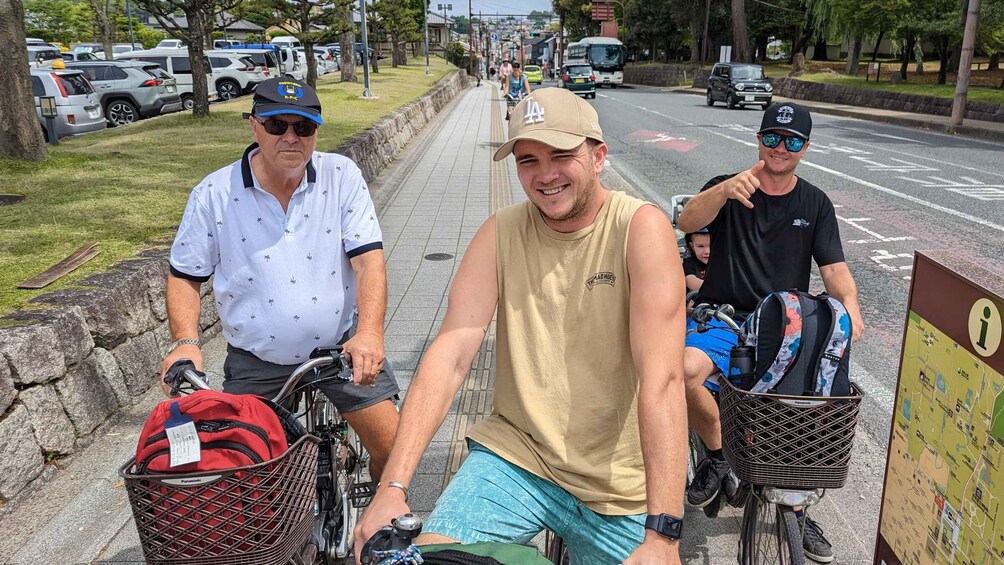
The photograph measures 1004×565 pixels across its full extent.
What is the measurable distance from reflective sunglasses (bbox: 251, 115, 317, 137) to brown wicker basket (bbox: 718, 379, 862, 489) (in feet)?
5.58

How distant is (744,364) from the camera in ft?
8.78

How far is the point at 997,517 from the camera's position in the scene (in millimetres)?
1805

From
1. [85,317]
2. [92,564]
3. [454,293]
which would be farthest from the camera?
[85,317]

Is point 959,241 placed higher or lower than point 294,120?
lower

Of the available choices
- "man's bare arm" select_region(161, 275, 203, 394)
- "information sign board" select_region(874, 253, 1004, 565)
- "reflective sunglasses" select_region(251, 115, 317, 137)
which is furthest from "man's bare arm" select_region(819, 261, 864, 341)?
"man's bare arm" select_region(161, 275, 203, 394)

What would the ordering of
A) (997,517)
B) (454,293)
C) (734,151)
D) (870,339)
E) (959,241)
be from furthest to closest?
(734,151)
(959,241)
(870,339)
(454,293)
(997,517)

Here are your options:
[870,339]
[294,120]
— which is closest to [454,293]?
[294,120]

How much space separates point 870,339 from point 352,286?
175 inches

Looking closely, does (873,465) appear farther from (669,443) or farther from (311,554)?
(311,554)

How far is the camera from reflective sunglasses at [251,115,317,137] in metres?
2.67

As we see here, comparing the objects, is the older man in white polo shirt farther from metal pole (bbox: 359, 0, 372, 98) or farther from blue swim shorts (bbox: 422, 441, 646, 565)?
metal pole (bbox: 359, 0, 372, 98)

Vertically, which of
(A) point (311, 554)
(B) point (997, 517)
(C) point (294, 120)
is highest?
(C) point (294, 120)

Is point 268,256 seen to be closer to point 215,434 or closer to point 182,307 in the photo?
point 182,307

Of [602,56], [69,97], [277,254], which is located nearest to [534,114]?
[277,254]
